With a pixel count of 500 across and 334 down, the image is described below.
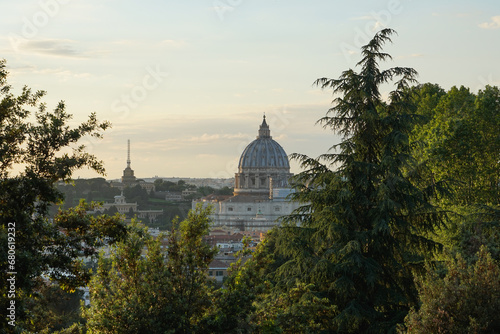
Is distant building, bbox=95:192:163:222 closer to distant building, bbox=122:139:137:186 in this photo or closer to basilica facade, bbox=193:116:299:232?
basilica facade, bbox=193:116:299:232

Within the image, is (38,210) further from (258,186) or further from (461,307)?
(258,186)

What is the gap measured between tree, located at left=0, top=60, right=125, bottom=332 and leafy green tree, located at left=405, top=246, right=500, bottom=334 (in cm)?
385

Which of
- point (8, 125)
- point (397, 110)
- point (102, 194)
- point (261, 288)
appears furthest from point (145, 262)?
point (102, 194)

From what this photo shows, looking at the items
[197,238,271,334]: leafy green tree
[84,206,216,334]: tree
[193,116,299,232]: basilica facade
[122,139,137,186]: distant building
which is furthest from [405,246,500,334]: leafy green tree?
[122,139,137,186]: distant building

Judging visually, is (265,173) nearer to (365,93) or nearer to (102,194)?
(102,194)

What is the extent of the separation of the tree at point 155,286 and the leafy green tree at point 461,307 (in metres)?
2.66

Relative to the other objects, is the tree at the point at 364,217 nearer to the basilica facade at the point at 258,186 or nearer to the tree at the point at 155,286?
the tree at the point at 155,286

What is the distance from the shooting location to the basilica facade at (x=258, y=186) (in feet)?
426

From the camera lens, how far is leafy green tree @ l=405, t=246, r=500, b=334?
9656 millimetres

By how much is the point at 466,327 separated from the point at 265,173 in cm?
13030

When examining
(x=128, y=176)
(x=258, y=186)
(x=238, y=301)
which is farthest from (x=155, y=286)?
(x=128, y=176)

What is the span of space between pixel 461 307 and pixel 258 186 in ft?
431

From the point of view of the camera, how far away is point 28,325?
9.04m

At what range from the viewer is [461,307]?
32.2 ft
